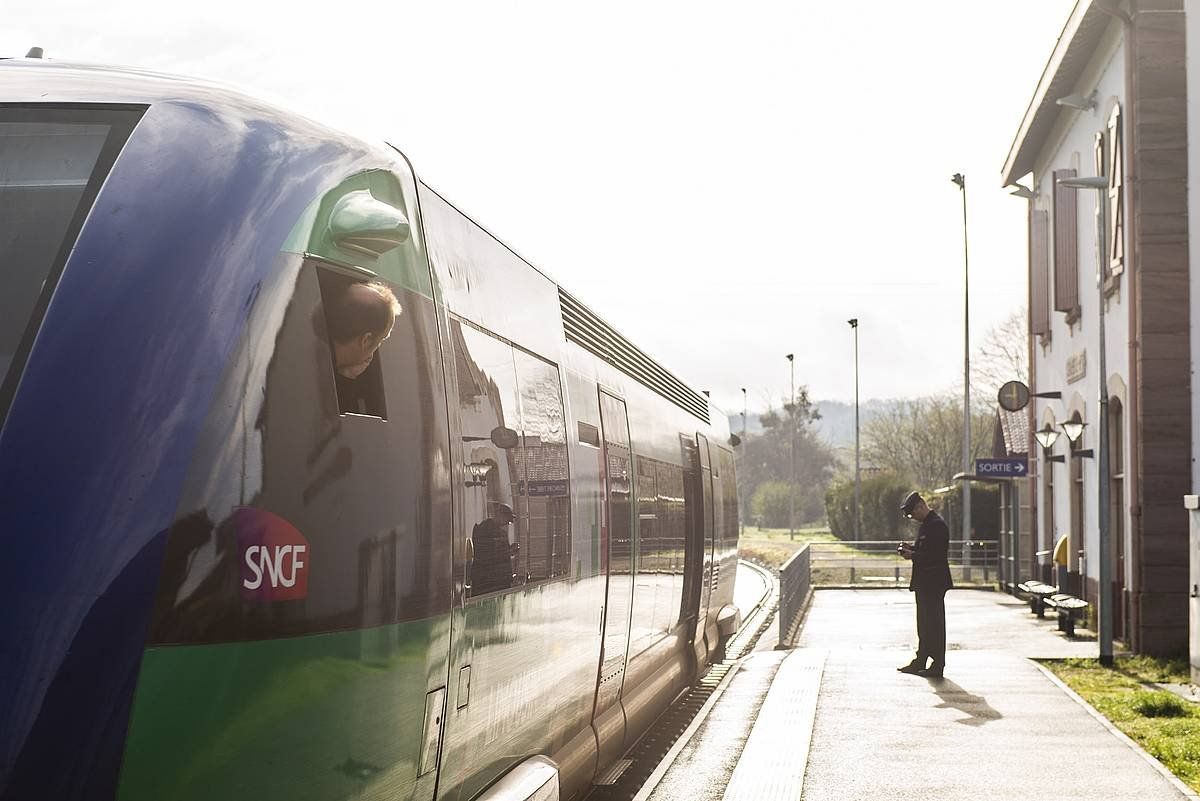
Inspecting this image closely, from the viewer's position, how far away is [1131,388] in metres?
19.8

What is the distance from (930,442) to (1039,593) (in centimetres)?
6387

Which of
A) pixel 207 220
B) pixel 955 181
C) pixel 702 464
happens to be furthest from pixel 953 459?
pixel 207 220

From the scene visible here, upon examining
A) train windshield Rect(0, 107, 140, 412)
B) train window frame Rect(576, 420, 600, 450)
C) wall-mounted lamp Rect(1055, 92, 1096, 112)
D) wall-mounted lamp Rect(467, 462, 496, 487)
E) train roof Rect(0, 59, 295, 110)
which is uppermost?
wall-mounted lamp Rect(1055, 92, 1096, 112)

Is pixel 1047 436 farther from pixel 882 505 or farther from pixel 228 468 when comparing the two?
pixel 882 505

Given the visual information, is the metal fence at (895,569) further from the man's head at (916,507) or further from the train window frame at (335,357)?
the train window frame at (335,357)

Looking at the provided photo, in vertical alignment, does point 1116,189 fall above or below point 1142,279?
above

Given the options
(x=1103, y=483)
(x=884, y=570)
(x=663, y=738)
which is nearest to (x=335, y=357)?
(x=663, y=738)

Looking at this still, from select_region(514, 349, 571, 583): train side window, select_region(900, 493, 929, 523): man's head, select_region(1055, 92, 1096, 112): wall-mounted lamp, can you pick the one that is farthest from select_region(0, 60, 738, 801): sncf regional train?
select_region(1055, 92, 1096, 112): wall-mounted lamp

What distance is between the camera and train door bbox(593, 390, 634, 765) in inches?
337

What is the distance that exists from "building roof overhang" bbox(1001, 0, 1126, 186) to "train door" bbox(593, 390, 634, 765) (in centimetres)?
1327

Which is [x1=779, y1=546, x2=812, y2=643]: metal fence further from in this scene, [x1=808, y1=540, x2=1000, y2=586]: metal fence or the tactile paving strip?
[x1=808, y1=540, x2=1000, y2=586]: metal fence

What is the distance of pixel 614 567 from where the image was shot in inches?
344

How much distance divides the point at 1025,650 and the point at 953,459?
67174 mm

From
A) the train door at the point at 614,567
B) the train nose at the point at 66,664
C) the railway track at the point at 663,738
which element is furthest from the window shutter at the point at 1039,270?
the train nose at the point at 66,664
